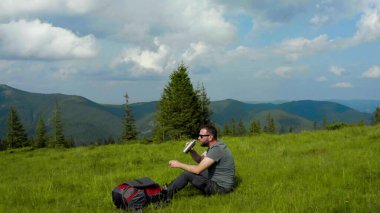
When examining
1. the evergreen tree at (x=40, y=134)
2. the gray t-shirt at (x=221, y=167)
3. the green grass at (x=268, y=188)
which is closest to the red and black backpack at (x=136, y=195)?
the green grass at (x=268, y=188)

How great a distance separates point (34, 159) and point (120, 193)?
16.0 meters

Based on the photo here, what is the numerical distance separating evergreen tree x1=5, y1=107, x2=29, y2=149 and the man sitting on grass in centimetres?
8054

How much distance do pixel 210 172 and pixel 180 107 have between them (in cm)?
4839

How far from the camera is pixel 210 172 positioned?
998 cm

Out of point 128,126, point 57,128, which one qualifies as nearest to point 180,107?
point 128,126

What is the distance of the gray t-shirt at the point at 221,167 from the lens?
9.62 m

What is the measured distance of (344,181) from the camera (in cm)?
932

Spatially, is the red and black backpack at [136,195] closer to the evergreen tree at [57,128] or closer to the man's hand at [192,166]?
the man's hand at [192,166]

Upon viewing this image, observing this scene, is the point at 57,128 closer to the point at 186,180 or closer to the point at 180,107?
the point at 180,107

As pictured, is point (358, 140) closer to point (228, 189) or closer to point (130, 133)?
point (228, 189)

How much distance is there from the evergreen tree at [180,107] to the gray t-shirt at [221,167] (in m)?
47.0

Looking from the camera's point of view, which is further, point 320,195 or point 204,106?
point 204,106

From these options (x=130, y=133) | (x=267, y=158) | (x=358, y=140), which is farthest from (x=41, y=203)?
(x=130, y=133)

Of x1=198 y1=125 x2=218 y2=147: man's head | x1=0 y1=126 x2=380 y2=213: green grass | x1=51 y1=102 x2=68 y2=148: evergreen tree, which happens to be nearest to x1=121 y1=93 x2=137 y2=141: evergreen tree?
x1=51 y1=102 x2=68 y2=148: evergreen tree
